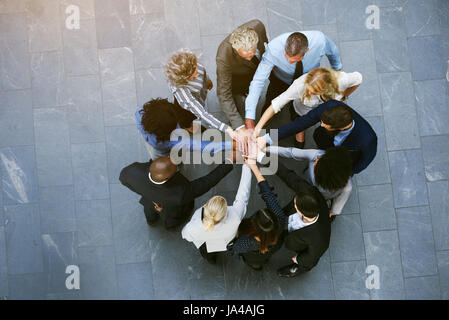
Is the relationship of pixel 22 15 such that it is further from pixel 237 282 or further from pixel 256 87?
pixel 237 282

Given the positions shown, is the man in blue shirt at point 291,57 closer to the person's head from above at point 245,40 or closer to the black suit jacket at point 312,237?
the person's head from above at point 245,40

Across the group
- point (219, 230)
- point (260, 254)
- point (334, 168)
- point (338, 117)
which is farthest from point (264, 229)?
point (338, 117)

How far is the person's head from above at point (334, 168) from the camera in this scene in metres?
2.69

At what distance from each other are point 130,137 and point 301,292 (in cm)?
281

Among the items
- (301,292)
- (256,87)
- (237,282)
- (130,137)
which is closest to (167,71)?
(256,87)

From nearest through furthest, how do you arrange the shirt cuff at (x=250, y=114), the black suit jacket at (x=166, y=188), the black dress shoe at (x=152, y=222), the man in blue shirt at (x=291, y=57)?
1. the man in blue shirt at (x=291, y=57)
2. the black suit jacket at (x=166, y=188)
3. the shirt cuff at (x=250, y=114)
4. the black dress shoe at (x=152, y=222)

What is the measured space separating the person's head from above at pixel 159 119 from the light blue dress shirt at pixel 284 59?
0.87 meters

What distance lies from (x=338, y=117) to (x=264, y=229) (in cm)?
114

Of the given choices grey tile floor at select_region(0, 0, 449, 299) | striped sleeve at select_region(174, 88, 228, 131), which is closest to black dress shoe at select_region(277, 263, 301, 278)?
grey tile floor at select_region(0, 0, 449, 299)

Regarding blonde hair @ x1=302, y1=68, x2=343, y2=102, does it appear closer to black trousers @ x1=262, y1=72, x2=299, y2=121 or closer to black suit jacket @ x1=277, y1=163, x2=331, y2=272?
black trousers @ x1=262, y1=72, x2=299, y2=121

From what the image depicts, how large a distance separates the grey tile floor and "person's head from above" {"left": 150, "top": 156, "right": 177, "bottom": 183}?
50.7 inches

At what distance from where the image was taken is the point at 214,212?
2762 mm

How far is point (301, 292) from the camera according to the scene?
3.93 metres

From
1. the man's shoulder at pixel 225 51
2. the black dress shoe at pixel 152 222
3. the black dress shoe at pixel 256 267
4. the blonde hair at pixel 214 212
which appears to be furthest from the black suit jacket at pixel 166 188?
the man's shoulder at pixel 225 51
